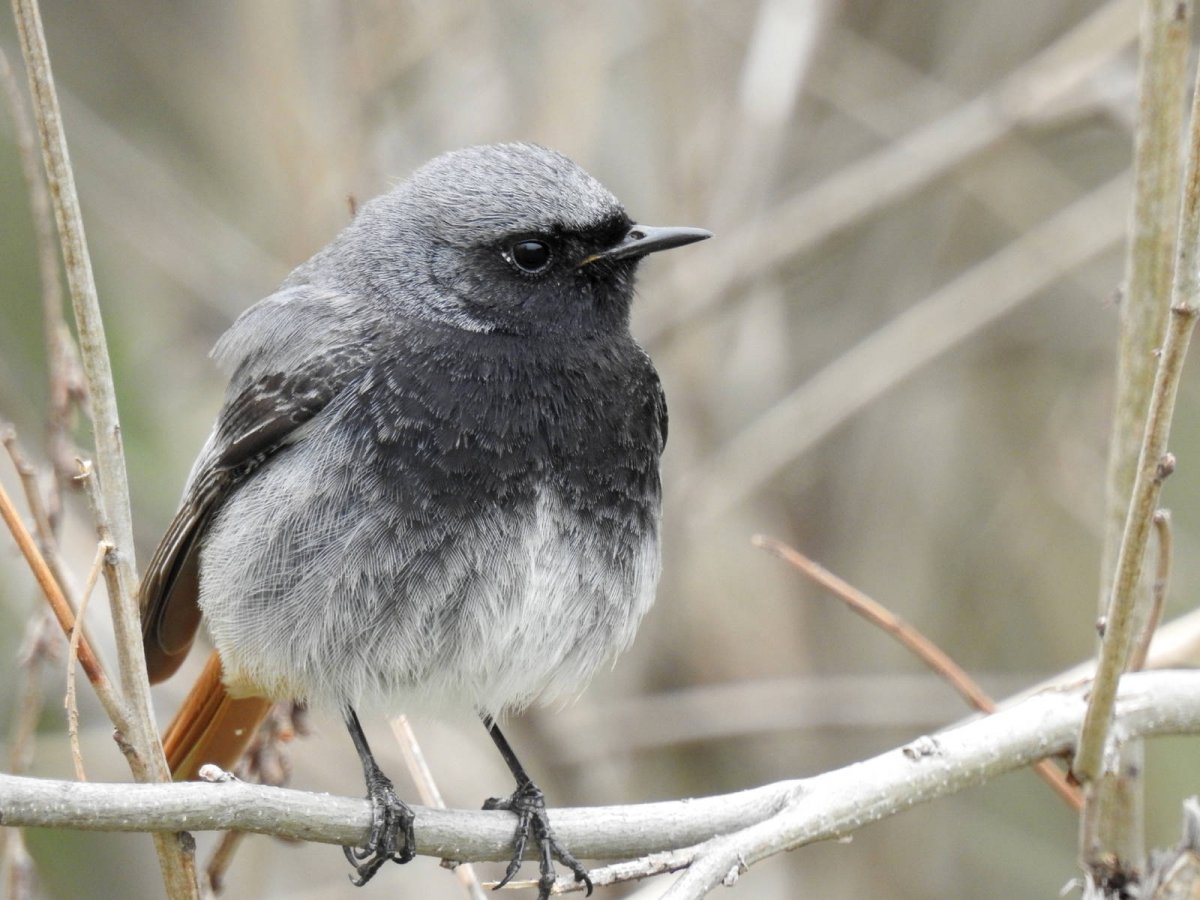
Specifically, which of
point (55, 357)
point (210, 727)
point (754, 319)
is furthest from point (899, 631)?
point (754, 319)

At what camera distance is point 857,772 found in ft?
9.08

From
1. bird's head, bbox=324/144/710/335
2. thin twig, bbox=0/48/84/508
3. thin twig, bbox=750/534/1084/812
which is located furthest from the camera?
bird's head, bbox=324/144/710/335

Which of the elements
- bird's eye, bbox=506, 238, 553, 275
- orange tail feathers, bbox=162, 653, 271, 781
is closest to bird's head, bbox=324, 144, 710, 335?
bird's eye, bbox=506, 238, 553, 275

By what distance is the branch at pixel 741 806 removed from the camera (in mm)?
2418

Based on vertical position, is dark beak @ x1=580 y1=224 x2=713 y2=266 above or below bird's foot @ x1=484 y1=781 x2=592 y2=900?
above

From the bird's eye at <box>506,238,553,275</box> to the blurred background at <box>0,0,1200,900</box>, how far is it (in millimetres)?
1614

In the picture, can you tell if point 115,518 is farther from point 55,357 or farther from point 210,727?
point 210,727

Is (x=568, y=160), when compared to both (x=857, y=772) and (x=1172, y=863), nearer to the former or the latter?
(x=857, y=772)

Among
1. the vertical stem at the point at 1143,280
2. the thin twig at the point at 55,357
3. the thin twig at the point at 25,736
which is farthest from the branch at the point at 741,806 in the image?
the thin twig at the point at 55,357

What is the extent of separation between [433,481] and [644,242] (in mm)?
837

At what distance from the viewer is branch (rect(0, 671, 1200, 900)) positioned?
242 centimetres

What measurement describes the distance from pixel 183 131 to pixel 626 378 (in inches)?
151

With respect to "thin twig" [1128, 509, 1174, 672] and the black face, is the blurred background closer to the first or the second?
the black face

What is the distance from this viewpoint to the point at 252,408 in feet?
11.5
